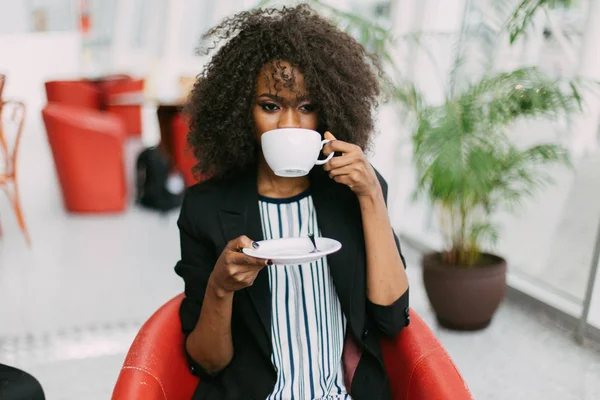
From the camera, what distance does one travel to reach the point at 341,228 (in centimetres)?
105

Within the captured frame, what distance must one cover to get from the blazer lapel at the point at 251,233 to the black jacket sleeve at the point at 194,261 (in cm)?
6

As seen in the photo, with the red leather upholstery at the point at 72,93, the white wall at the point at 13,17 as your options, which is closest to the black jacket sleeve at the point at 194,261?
the red leather upholstery at the point at 72,93

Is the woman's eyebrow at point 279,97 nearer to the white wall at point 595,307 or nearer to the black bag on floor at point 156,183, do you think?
the white wall at point 595,307

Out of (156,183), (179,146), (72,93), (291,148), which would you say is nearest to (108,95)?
(72,93)

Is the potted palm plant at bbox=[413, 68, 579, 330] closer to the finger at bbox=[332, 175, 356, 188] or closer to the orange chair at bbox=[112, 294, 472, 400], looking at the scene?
the orange chair at bbox=[112, 294, 472, 400]

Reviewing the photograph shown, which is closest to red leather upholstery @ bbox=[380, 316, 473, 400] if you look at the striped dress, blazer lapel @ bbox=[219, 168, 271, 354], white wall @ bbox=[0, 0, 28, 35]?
the striped dress

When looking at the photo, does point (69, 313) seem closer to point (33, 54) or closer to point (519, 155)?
point (519, 155)

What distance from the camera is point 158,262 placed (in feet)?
10.2

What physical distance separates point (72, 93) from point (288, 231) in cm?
653

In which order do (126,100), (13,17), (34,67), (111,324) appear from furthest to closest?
(34,67)
(13,17)
(126,100)
(111,324)

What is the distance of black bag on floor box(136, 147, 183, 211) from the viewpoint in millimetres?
4141

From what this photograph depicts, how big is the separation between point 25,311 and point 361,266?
2.04 meters

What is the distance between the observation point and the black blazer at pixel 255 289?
3.38 feet

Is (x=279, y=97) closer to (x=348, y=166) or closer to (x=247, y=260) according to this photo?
(x=348, y=166)
